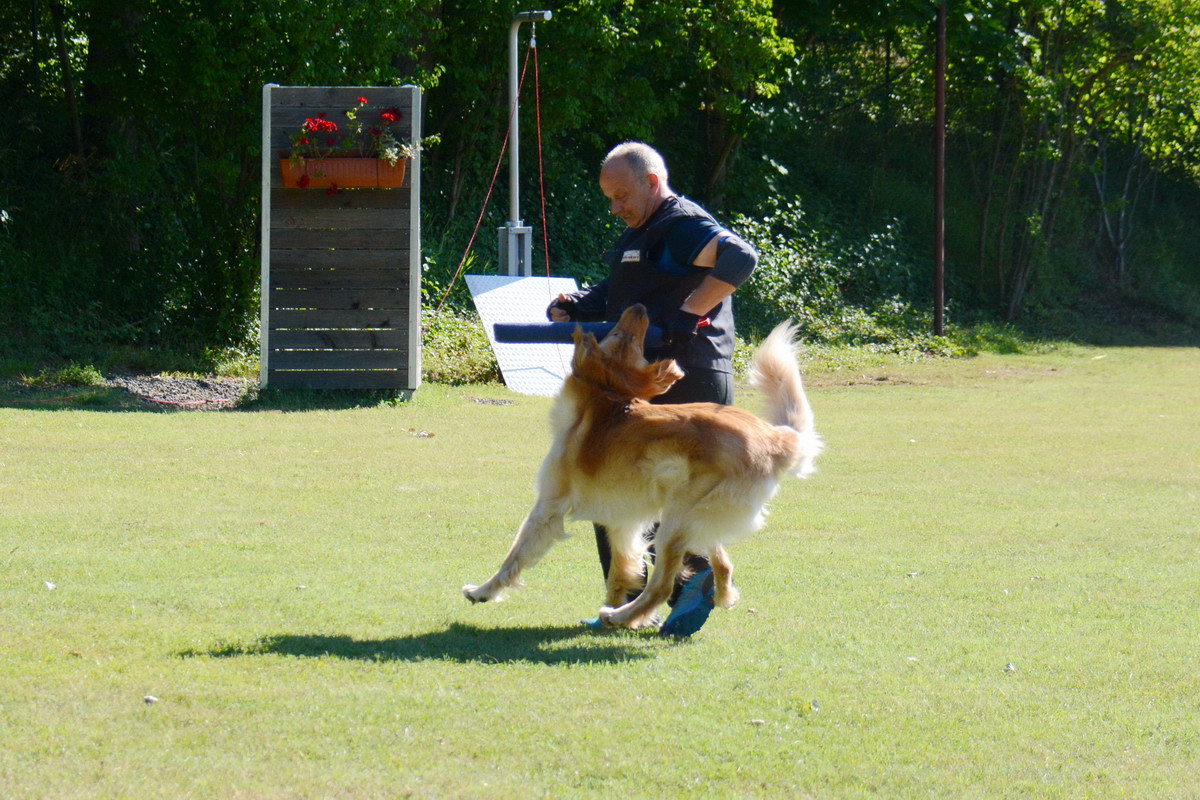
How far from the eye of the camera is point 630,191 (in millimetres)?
5152

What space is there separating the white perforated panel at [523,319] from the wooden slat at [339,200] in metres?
1.91

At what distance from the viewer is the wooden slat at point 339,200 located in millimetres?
12562

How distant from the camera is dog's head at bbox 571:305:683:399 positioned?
16.1 feet

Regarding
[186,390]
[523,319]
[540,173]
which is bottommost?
[186,390]

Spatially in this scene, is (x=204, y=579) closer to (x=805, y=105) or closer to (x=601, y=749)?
(x=601, y=749)

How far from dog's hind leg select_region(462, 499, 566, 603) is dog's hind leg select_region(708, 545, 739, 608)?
0.71m

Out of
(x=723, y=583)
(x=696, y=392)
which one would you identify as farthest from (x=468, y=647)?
(x=696, y=392)

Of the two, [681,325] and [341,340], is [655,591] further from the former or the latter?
[341,340]

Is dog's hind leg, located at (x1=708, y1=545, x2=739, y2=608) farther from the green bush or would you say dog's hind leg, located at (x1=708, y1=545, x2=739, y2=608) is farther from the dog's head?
the green bush

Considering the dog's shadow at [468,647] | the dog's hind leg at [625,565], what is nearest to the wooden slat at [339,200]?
the dog's hind leg at [625,565]

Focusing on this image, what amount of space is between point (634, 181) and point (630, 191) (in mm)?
48

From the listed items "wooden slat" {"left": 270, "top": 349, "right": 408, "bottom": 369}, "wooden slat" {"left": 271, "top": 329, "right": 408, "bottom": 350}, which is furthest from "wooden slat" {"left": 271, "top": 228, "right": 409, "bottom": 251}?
"wooden slat" {"left": 270, "top": 349, "right": 408, "bottom": 369}

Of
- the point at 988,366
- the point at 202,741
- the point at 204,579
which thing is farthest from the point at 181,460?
the point at 988,366

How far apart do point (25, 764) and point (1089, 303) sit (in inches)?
1068
